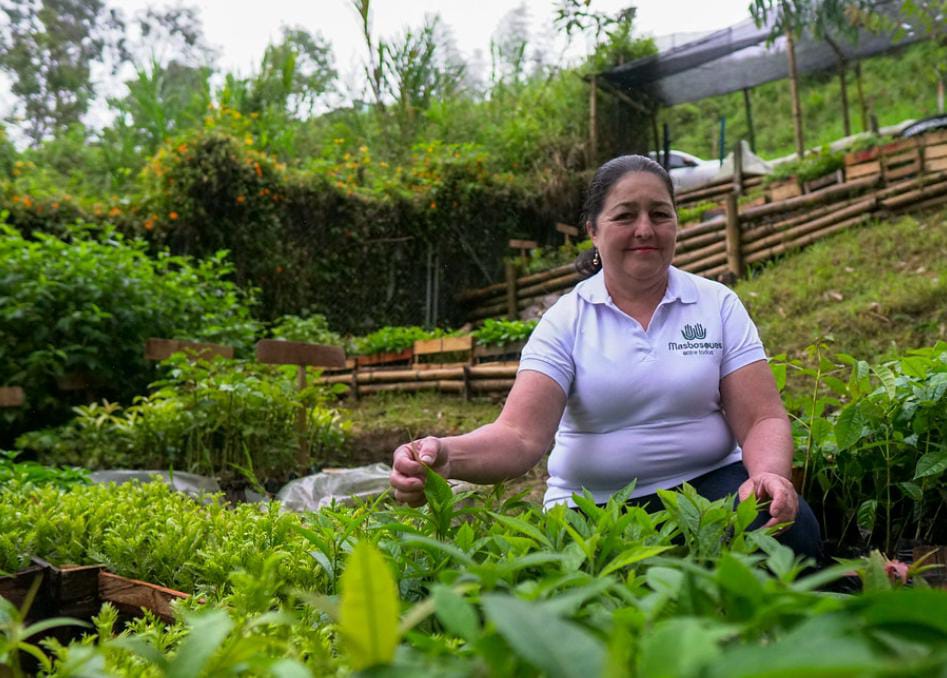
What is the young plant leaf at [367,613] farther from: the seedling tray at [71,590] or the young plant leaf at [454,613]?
the seedling tray at [71,590]

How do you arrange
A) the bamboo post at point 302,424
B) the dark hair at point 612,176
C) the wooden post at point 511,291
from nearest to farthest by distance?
the dark hair at point 612,176 → the bamboo post at point 302,424 → the wooden post at point 511,291

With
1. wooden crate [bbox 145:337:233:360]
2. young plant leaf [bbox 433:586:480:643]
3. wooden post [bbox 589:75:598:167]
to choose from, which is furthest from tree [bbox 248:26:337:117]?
young plant leaf [bbox 433:586:480:643]

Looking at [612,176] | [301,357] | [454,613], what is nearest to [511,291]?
[301,357]

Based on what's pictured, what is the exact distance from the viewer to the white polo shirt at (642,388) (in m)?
2.09

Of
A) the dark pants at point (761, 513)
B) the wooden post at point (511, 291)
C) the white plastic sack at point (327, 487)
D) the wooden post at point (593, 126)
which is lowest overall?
the white plastic sack at point (327, 487)

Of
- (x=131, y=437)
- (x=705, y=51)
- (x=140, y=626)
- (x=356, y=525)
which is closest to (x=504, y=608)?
(x=356, y=525)

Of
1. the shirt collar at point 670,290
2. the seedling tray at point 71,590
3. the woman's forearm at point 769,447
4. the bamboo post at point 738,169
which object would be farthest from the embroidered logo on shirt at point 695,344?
the bamboo post at point 738,169

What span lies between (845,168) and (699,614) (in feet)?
31.0

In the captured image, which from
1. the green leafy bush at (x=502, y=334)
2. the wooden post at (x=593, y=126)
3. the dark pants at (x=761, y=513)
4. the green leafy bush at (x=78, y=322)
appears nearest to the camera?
the dark pants at (x=761, y=513)

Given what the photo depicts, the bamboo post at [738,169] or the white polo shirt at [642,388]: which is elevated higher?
the bamboo post at [738,169]

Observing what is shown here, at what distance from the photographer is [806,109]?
21.0 metres

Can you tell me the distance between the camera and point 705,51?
1135 centimetres

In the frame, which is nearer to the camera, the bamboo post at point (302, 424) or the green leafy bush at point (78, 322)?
the bamboo post at point (302, 424)

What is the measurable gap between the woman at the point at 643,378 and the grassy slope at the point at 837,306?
2401mm
